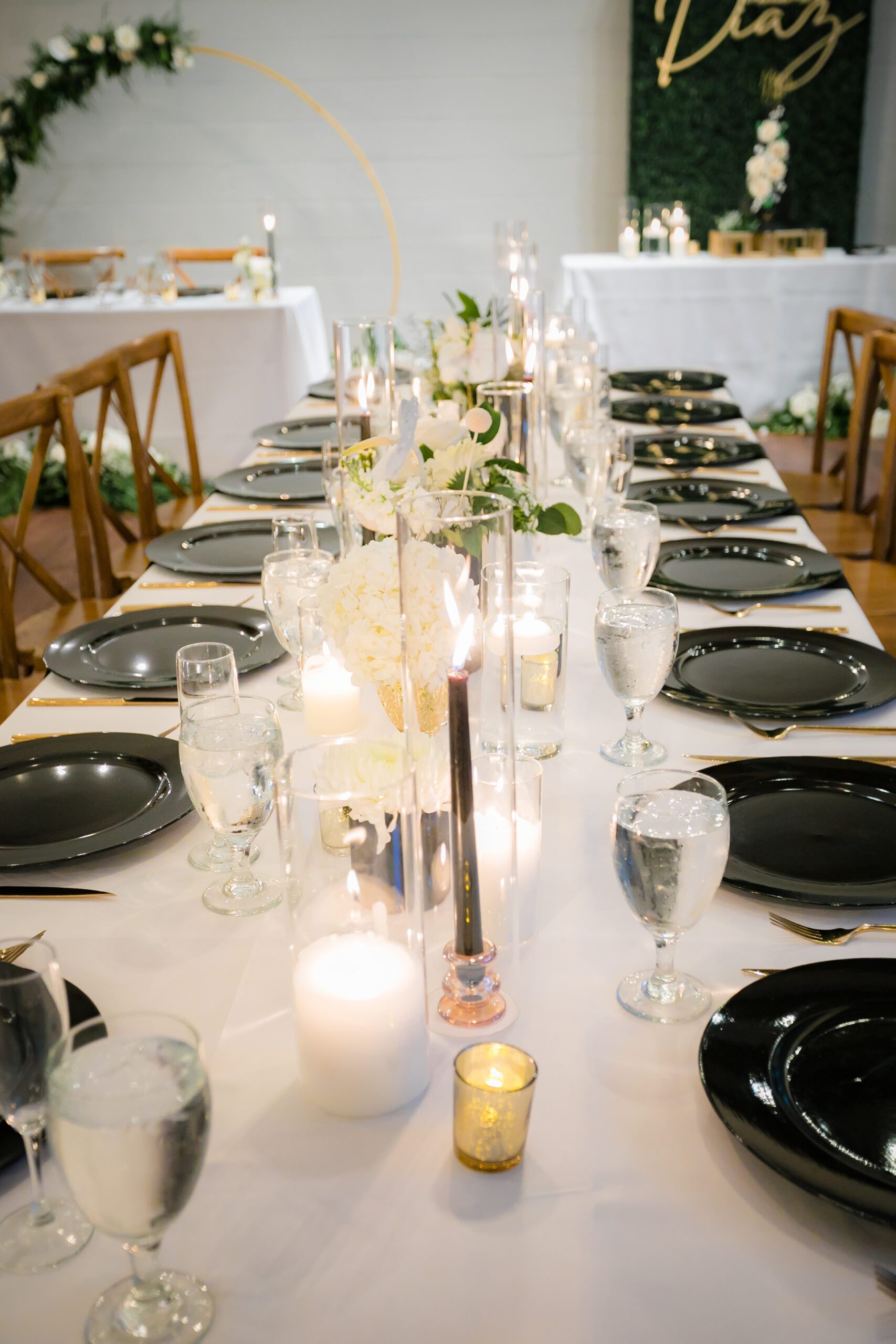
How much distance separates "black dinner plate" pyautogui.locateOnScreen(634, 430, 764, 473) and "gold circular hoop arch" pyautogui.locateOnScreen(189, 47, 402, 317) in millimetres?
4340

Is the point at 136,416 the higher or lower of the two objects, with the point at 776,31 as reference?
lower

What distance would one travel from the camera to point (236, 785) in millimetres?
977

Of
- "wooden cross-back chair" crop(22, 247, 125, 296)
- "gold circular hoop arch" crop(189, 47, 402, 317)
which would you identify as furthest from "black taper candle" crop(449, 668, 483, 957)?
"gold circular hoop arch" crop(189, 47, 402, 317)

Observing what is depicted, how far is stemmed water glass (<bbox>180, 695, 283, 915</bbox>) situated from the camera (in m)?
0.97

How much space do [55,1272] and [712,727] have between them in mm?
878

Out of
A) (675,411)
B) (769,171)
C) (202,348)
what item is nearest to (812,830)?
(675,411)

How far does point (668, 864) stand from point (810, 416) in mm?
5350

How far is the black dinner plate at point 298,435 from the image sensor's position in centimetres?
285

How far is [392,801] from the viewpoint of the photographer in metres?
0.71

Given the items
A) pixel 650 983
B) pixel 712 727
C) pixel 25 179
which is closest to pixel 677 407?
pixel 712 727

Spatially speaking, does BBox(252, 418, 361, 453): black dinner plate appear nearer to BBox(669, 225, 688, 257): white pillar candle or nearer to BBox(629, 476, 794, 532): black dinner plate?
BBox(629, 476, 794, 532): black dinner plate

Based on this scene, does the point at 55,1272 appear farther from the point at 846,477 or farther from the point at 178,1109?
the point at 846,477

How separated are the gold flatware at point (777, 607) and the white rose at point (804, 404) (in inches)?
165

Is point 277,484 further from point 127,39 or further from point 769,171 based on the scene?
point 127,39
